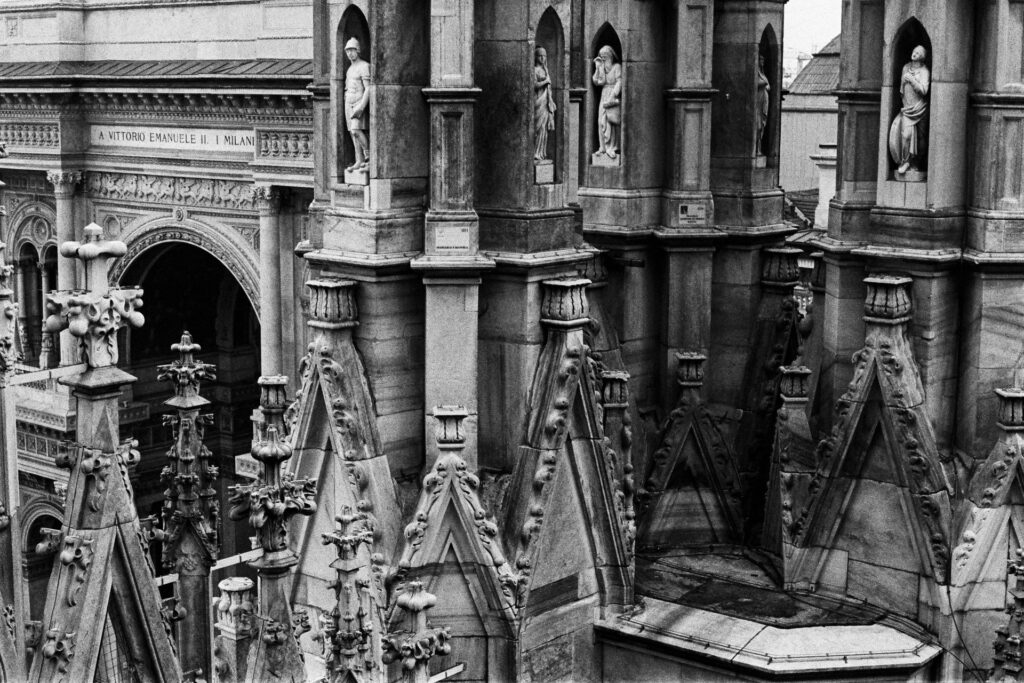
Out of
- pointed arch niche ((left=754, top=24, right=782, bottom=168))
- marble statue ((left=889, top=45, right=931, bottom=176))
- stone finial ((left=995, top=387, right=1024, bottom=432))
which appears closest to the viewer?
stone finial ((left=995, top=387, right=1024, bottom=432))

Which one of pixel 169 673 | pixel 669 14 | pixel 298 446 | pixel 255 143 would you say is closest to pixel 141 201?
pixel 255 143

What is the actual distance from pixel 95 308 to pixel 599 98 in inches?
339

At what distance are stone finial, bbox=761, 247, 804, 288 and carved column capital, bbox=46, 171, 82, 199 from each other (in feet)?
120

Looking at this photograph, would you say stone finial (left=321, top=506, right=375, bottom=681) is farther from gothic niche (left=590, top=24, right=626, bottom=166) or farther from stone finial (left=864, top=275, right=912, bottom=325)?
gothic niche (left=590, top=24, right=626, bottom=166)

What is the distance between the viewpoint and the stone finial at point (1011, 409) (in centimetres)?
1367

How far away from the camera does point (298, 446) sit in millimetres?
13125

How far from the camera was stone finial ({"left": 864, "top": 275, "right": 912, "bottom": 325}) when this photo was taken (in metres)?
14.1

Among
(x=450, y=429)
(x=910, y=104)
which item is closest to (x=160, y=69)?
(x=910, y=104)

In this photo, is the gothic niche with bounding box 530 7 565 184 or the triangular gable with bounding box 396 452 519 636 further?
the gothic niche with bounding box 530 7 565 184

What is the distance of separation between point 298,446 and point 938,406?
206 inches

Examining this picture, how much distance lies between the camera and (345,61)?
43.7ft

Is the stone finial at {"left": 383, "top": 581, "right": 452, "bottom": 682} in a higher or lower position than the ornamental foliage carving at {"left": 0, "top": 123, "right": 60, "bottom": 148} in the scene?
lower

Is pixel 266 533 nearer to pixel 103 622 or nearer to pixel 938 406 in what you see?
pixel 103 622

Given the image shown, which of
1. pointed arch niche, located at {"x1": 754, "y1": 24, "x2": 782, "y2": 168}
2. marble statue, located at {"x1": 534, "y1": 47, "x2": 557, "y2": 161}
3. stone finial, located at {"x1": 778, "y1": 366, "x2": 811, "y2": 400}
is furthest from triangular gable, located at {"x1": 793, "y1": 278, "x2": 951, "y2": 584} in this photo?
pointed arch niche, located at {"x1": 754, "y1": 24, "x2": 782, "y2": 168}
